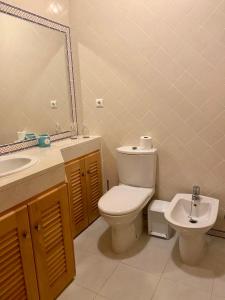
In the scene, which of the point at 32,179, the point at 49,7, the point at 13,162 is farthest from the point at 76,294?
the point at 49,7

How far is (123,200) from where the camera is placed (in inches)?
71.8

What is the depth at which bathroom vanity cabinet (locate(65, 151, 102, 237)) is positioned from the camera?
1.98 meters

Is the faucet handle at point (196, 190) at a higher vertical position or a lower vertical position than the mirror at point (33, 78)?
lower

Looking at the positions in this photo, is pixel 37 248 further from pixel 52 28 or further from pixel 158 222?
pixel 52 28

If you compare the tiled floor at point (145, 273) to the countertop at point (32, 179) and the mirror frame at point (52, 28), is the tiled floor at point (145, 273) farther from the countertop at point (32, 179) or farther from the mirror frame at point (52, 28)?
the mirror frame at point (52, 28)

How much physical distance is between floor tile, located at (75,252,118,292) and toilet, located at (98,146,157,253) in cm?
15

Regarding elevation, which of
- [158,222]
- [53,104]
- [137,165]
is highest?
[53,104]

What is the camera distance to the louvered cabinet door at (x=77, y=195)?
196 cm

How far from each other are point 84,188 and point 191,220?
94 cm

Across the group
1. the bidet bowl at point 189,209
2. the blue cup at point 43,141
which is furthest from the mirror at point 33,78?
the bidet bowl at point 189,209

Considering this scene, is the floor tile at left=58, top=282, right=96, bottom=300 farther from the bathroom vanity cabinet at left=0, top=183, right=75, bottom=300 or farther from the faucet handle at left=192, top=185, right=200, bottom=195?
the faucet handle at left=192, top=185, right=200, bottom=195

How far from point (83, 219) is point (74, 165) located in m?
0.54

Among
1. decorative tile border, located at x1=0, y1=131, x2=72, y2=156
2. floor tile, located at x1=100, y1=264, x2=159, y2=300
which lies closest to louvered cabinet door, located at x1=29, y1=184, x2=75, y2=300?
floor tile, located at x1=100, y1=264, x2=159, y2=300

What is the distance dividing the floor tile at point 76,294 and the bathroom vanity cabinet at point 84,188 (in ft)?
1.77
